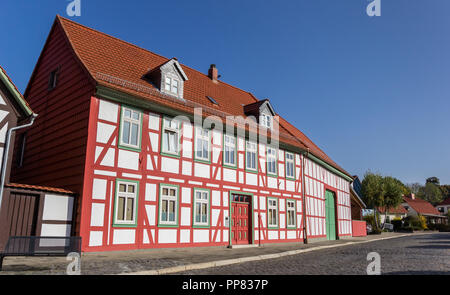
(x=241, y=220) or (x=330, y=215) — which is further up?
(x=330, y=215)

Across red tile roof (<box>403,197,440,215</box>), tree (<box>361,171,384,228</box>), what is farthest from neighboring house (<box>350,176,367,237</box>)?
red tile roof (<box>403,197,440,215</box>)

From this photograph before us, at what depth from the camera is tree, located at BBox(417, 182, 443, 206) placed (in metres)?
116

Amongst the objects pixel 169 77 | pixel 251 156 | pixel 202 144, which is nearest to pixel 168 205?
pixel 202 144

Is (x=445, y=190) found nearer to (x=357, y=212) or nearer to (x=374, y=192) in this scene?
(x=374, y=192)

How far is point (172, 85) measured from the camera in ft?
55.2

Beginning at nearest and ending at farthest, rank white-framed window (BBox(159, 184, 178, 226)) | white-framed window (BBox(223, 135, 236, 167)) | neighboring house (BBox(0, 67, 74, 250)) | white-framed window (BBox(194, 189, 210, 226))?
neighboring house (BBox(0, 67, 74, 250))
white-framed window (BBox(159, 184, 178, 226))
white-framed window (BBox(194, 189, 210, 226))
white-framed window (BBox(223, 135, 236, 167))

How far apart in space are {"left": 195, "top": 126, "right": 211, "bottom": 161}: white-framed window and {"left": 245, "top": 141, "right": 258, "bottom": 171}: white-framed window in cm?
291

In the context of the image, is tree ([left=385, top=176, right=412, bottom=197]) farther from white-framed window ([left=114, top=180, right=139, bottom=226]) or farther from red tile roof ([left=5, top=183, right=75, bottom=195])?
red tile roof ([left=5, top=183, right=75, bottom=195])

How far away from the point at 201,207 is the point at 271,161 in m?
6.23

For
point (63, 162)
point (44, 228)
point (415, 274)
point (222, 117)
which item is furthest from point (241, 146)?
point (415, 274)

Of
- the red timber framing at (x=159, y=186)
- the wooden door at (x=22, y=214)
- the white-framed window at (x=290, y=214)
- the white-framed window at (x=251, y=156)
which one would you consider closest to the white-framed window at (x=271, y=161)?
the red timber framing at (x=159, y=186)

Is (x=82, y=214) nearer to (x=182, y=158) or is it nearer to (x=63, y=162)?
(x=63, y=162)

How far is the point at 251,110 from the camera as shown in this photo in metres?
21.9

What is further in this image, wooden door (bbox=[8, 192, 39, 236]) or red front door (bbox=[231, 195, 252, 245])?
red front door (bbox=[231, 195, 252, 245])
